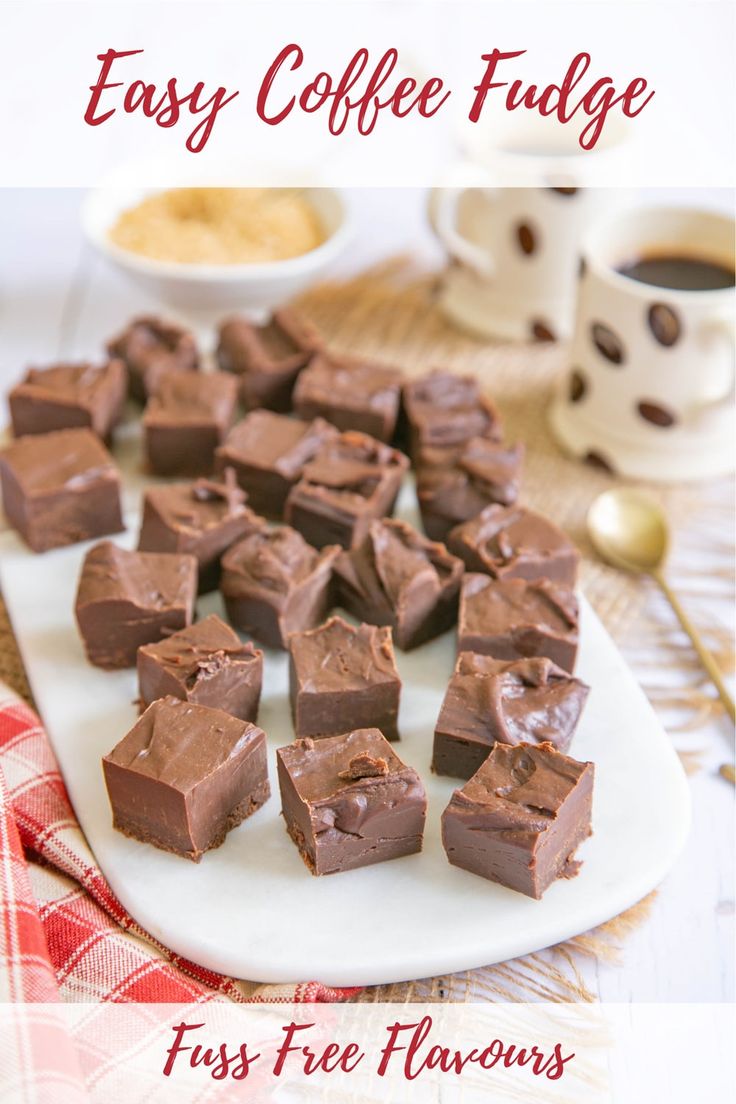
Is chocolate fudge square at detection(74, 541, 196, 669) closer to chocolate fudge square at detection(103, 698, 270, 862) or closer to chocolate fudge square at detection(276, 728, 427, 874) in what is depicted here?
chocolate fudge square at detection(103, 698, 270, 862)

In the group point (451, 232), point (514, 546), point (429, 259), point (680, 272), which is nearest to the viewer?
point (514, 546)

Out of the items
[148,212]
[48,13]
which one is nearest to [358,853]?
[148,212]

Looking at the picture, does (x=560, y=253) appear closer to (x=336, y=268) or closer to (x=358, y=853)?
(x=336, y=268)

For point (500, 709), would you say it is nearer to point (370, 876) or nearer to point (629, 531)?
point (370, 876)

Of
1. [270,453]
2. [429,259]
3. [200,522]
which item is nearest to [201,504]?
[200,522]

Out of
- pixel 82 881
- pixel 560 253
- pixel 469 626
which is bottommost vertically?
pixel 82 881

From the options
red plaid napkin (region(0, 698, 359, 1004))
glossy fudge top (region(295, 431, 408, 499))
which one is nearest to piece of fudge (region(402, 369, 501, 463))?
glossy fudge top (region(295, 431, 408, 499))

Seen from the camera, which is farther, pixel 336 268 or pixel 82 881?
pixel 336 268
